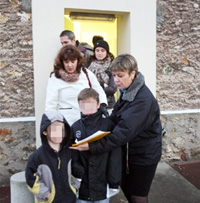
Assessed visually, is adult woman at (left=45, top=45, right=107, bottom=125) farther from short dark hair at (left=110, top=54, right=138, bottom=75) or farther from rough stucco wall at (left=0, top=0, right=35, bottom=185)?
rough stucco wall at (left=0, top=0, right=35, bottom=185)

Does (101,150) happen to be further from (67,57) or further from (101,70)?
(101,70)

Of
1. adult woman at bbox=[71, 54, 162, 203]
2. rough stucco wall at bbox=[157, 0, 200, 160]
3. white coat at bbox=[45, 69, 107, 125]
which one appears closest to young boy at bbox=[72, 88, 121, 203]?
adult woman at bbox=[71, 54, 162, 203]

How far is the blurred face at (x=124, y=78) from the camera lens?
2.43 metres

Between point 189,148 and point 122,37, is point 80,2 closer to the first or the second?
point 122,37

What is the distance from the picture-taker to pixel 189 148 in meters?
5.07

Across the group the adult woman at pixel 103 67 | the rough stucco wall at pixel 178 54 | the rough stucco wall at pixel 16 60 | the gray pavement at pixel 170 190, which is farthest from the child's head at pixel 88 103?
the rough stucco wall at pixel 178 54

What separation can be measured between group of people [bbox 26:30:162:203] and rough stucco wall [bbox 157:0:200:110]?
2.44 m

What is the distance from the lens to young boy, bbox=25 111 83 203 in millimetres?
2211

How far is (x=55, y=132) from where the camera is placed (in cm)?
224

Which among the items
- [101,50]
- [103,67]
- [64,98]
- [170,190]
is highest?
[101,50]

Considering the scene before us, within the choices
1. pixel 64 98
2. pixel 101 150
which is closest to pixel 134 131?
pixel 101 150

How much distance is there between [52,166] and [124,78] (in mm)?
873

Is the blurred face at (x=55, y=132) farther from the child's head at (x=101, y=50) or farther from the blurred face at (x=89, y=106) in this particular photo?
the child's head at (x=101, y=50)

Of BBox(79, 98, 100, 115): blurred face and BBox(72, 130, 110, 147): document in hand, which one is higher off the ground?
BBox(79, 98, 100, 115): blurred face
